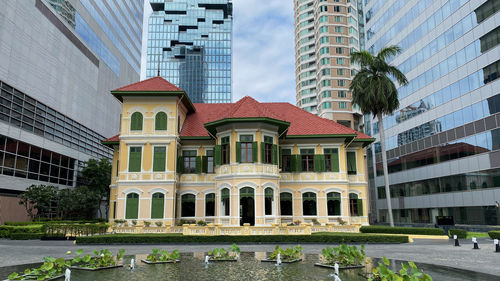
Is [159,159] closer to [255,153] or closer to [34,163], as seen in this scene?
[255,153]

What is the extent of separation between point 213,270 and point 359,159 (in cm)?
2315

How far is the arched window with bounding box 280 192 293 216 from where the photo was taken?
30250mm

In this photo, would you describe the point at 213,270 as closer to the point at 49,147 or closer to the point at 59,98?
the point at 49,147

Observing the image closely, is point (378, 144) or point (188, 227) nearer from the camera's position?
point (188, 227)

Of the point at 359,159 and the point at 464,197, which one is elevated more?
the point at 359,159

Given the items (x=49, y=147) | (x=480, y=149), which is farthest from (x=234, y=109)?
(x=49, y=147)

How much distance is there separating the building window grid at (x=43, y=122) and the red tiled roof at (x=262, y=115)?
1314cm

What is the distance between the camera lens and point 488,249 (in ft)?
62.8

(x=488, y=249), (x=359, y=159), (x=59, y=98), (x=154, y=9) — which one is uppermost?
(x=154, y=9)

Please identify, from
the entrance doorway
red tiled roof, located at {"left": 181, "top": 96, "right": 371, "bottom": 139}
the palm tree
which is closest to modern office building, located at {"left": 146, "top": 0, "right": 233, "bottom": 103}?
red tiled roof, located at {"left": 181, "top": 96, "right": 371, "bottom": 139}

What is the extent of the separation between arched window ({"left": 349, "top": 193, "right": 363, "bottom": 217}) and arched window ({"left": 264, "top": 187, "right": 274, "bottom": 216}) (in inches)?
335

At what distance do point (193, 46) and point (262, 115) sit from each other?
115689 millimetres

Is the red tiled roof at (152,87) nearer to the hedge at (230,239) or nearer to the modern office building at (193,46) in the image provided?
the hedge at (230,239)

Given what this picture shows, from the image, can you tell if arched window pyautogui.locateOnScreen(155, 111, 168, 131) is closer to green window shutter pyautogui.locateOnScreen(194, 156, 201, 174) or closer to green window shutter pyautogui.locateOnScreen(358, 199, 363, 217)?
green window shutter pyautogui.locateOnScreen(194, 156, 201, 174)
